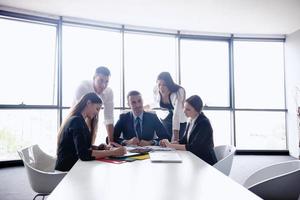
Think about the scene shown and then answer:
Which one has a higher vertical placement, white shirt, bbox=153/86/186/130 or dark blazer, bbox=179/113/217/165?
white shirt, bbox=153/86/186/130

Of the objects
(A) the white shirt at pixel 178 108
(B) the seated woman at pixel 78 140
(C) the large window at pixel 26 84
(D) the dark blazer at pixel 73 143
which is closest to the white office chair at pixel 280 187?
(B) the seated woman at pixel 78 140

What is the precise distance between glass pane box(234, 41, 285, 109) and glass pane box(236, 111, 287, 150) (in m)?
0.21

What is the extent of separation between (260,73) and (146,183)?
219 inches

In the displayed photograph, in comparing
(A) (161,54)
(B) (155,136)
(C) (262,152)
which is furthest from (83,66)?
(C) (262,152)

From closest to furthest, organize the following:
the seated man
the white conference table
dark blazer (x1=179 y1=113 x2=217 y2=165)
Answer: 1. the white conference table
2. dark blazer (x1=179 y1=113 x2=217 y2=165)
3. the seated man

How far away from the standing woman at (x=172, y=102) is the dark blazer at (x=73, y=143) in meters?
1.33

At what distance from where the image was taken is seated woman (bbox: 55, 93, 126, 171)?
5.71ft

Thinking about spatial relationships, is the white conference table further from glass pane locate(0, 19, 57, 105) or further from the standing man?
glass pane locate(0, 19, 57, 105)

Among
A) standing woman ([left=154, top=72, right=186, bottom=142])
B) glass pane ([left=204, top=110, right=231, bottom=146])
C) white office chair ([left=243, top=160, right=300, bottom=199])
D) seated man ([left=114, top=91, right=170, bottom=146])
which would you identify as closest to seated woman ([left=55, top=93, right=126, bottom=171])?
seated man ([left=114, top=91, right=170, bottom=146])

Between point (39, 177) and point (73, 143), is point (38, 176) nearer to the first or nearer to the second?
point (39, 177)

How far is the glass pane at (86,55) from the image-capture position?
16.1ft

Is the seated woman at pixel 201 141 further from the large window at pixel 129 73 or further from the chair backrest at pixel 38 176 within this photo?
the large window at pixel 129 73

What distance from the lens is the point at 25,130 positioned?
4.73 metres

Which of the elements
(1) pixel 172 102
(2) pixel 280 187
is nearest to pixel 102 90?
(1) pixel 172 102
